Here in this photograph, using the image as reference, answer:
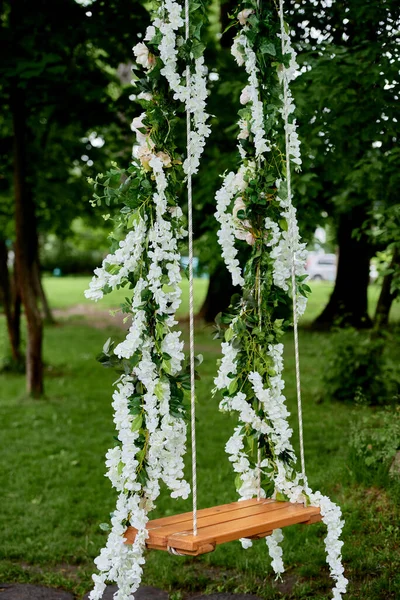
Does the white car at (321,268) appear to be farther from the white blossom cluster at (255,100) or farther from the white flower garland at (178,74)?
the white flower garland at (178,74)

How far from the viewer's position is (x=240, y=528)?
308cm

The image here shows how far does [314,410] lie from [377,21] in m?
4.07

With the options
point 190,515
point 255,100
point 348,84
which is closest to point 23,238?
point 348,84

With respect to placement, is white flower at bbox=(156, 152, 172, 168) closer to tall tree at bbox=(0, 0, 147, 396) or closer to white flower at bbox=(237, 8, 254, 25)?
white flower at bbox=(237, 8, 254, 25)

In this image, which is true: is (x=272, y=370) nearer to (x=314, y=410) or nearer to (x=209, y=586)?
(x=209, y=586)

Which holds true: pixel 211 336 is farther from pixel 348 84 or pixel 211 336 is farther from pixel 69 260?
pixel 69 260

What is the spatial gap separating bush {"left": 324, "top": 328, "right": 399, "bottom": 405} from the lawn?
206mm

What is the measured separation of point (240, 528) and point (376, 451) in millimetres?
2615

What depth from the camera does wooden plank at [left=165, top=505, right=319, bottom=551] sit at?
9.71ft

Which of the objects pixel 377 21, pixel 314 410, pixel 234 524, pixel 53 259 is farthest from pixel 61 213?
pixel 53 259

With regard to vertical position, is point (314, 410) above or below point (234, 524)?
below

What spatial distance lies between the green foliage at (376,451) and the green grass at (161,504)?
0.32 feet

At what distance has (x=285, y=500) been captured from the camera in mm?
3572

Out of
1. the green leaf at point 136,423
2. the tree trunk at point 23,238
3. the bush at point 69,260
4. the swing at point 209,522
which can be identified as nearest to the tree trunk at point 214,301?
the tree trunk at point 23,238
